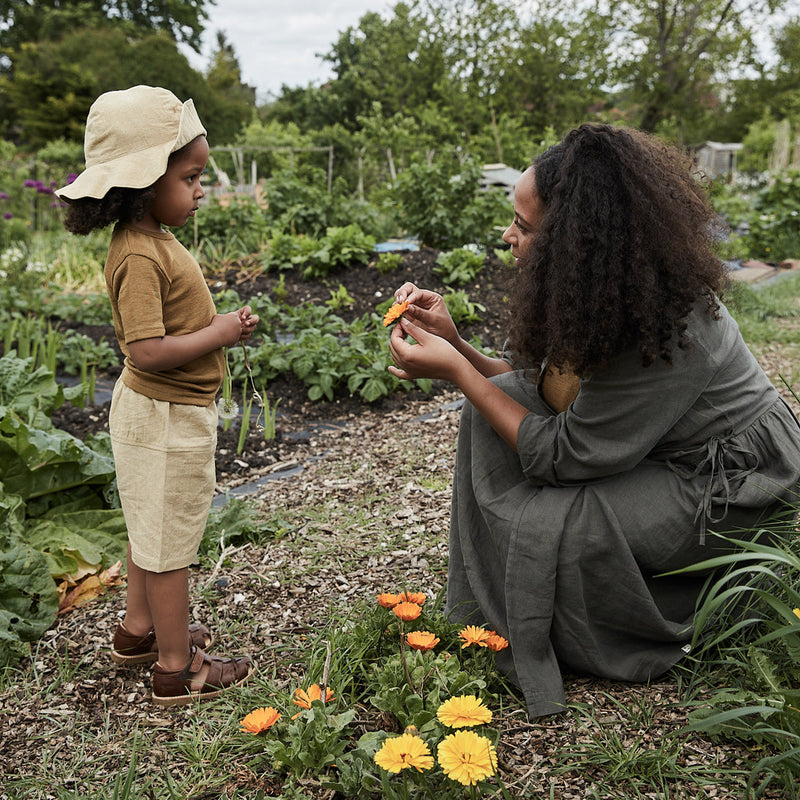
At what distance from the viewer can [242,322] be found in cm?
202

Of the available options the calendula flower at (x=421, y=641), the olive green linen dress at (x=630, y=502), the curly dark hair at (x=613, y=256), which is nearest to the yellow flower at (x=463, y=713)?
the calendula flower at (x=421, y=641)

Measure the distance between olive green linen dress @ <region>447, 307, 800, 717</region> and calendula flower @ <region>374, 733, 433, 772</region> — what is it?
530 millimetres

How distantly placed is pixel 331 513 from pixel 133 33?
107ft

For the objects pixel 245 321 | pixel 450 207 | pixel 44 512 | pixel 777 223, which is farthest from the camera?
pixel 777 223

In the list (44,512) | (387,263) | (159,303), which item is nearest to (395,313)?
(159,303)

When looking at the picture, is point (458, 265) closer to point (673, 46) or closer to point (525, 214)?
point (525, 214)

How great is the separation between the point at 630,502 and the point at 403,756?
80cm

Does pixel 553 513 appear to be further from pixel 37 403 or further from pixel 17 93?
pixel 17 93

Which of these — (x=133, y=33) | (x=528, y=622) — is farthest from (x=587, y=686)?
(x=133, y=33)

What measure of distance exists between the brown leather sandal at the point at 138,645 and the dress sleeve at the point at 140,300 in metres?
0.83

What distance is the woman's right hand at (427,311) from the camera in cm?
214

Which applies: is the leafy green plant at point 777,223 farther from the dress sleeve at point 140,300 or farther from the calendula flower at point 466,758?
the calendula flower at point 466,758

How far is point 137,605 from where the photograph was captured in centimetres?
211

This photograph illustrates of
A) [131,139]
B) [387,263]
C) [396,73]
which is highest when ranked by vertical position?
[396,73]
